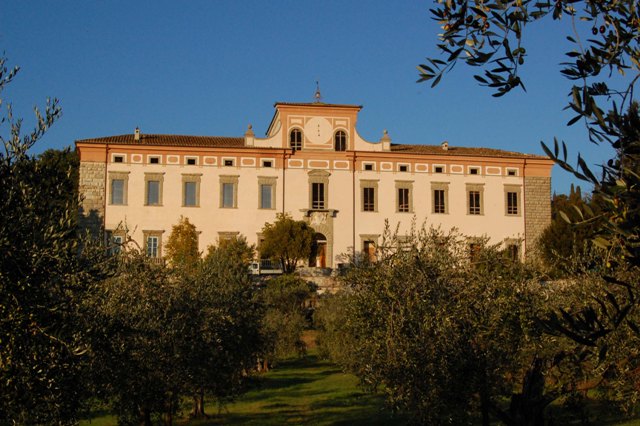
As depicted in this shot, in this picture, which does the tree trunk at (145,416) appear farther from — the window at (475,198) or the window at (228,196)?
the window at (475,198)

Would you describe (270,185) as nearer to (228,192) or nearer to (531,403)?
(228,192)

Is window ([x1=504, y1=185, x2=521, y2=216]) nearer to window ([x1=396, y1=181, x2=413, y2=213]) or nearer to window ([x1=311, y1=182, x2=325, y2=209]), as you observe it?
window ([x1=396, y1=181, x2=413, y2=213])

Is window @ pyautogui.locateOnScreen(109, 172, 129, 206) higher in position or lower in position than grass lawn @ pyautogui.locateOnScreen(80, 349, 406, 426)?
higher

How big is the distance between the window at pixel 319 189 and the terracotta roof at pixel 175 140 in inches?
196

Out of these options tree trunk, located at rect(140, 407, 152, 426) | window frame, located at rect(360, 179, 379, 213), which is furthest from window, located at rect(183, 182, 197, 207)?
tree trunk, located at rect(140, 407, 152, 426)

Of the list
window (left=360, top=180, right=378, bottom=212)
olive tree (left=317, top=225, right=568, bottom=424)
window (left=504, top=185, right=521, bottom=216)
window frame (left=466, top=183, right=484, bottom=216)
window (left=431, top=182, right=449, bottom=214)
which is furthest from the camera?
window (left=504, top=185, right=521, bottom=216)

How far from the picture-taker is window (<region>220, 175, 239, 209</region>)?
4841 centimetres

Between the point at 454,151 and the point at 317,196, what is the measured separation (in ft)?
32.9

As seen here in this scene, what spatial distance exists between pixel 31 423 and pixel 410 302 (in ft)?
22.4

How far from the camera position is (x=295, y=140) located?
4947 cm

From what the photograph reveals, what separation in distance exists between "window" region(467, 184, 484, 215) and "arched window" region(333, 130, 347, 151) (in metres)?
8.64

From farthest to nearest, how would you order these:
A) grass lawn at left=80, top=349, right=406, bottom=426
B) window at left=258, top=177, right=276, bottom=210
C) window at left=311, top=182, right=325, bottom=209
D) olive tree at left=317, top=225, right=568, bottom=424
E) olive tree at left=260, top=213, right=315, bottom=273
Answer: window at left=311, top=182, right=325, bottom=209 → window at left=258, top=177, right=276, bottom=210 → olive tree at left=260, top=213, right=315, bottom=273 → grass lawn at left=80, top=349, right=406, bottom=426 → olive tree at left=317, top=225, right=568, bottom=424

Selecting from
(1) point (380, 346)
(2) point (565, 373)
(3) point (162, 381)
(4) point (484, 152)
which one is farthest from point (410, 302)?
(4) point (484, 152)

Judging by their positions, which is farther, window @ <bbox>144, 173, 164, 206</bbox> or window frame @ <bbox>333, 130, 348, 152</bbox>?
window frame @ <bbox>333, 130, 348, 152</bbox>
